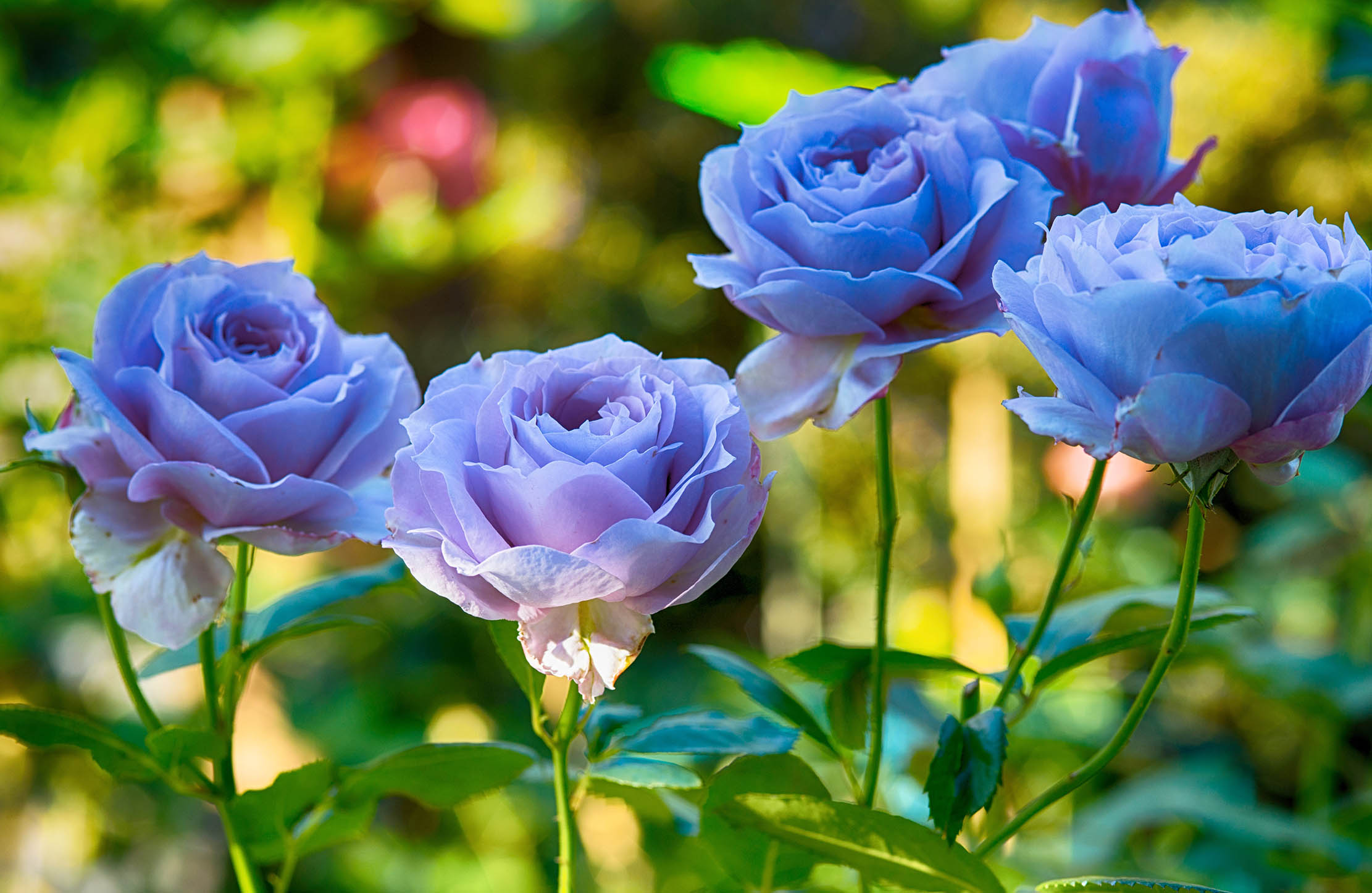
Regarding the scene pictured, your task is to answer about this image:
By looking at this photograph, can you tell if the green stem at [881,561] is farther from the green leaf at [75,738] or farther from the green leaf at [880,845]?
the green leaf at [75,738]

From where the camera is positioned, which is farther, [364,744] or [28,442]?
[364,744]

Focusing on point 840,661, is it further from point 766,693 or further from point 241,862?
point 241,862

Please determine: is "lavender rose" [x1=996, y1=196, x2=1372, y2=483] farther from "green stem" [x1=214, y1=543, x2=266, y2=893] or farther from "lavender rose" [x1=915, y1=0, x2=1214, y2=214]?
"green stem" [x1=214, y1=543, x2=266, y2=893]

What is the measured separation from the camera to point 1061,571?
0.27 meters

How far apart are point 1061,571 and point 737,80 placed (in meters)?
0.28

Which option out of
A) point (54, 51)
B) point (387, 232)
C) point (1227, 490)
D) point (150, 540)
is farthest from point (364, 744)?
point (1227, 490)

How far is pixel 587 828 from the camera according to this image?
1.53 metres

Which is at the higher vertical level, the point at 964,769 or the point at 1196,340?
the point at 1196,340

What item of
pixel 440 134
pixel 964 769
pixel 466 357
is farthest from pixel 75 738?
pixel 466 357

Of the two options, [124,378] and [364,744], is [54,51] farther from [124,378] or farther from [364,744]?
[124,378]

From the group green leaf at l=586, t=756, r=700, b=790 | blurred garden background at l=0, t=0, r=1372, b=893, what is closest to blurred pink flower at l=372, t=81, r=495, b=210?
blurred garden background at l=0, t=0, r=1372, b=893

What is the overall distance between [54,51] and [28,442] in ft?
3.83

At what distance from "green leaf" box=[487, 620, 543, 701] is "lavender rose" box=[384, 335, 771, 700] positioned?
30mm

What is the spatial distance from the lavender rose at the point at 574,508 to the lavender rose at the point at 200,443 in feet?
A: 0.15
